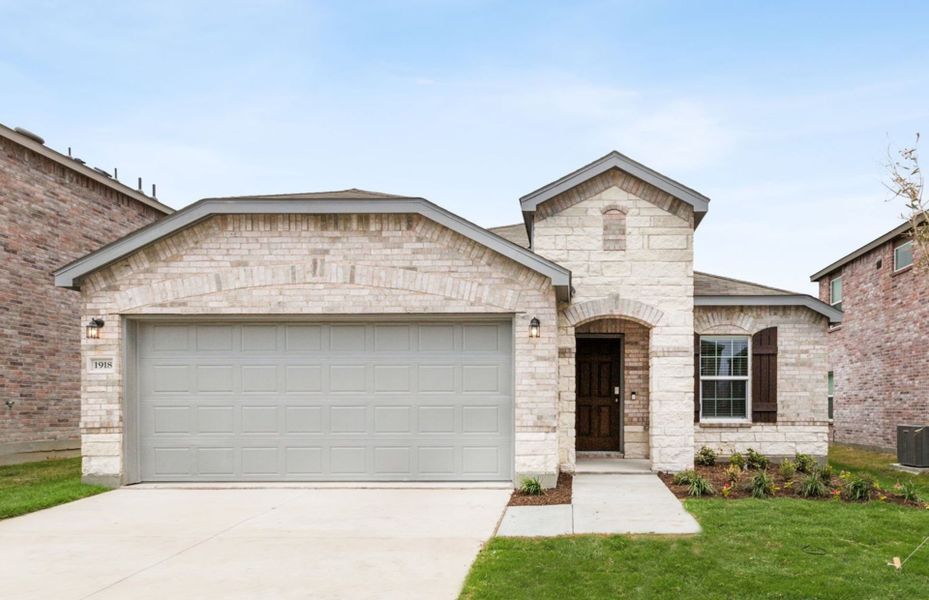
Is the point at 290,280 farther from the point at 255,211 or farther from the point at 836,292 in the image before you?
the point at 836,292

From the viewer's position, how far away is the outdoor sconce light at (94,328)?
10.9 meters

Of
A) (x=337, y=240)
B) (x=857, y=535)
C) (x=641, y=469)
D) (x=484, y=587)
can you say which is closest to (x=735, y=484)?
(x=641, y=469)

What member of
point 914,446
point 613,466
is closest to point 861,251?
point 914,446

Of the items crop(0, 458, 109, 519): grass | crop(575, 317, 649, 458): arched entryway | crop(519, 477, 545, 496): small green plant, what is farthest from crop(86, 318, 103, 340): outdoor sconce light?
crop(575, 317, 649, 458): arched entryway

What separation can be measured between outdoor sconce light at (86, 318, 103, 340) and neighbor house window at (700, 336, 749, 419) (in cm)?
1066

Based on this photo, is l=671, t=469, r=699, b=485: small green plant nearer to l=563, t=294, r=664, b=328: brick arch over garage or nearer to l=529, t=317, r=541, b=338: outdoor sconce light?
l=563, t=294, r=664, b=328: brick arch over garage

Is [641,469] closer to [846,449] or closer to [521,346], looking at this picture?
[521,346]

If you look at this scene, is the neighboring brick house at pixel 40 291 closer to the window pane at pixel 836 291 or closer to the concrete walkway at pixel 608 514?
the concrete walkway at pixel 608 514

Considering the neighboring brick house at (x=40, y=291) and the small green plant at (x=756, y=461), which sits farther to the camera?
the neighboring brick house at (x=40, y=291)

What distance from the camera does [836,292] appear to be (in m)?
22.6

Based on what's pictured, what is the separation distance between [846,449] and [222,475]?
54.1 feet

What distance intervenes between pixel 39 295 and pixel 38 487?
656cm

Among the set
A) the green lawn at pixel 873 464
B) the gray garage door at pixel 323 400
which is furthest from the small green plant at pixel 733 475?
the gray garage door at pixel 323 400

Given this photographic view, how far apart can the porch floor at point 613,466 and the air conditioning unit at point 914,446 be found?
216 inches
